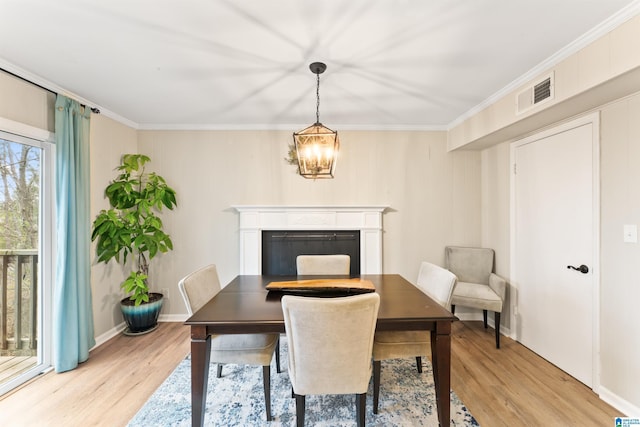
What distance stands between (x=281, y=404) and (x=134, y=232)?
226 centimetres

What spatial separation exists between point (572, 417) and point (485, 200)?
228 centimetres

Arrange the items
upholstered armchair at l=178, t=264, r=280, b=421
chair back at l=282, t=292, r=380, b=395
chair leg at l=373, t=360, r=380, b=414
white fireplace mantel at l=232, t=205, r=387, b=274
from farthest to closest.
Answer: white fireplace mantel at l=232, t=205, r=387, b=274 → chair leg at l=373, t=360, r=380, b=414 → upholstered armchair at l=178, t=264, r=280, b=421 → chair back at l=282, t=292, r=380, b=395

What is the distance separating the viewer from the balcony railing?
7.48 ft

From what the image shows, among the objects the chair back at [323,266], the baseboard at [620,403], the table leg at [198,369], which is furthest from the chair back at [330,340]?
the baseboard at [620,403]

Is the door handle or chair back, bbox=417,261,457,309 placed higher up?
the door handle

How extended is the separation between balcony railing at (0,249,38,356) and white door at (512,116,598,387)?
4503 millimetres

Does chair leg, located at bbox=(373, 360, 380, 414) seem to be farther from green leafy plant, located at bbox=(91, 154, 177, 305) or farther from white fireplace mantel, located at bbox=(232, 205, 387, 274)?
green leafy plant, located at bbox=(91, 154, 177, 305)

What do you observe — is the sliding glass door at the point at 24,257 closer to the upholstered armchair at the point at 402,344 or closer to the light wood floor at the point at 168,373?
the light wood floor at the point at 168,373

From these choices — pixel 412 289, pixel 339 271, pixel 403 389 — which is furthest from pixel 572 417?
pixel 339 271

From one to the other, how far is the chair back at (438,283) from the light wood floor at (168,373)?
74 cm

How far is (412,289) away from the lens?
2.21 m

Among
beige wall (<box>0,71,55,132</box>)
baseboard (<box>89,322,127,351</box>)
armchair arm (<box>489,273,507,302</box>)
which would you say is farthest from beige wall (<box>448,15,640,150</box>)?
baseboard (<box>89,322,127,351</box>)

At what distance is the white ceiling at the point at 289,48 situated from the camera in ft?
5.17

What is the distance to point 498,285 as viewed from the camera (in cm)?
304
